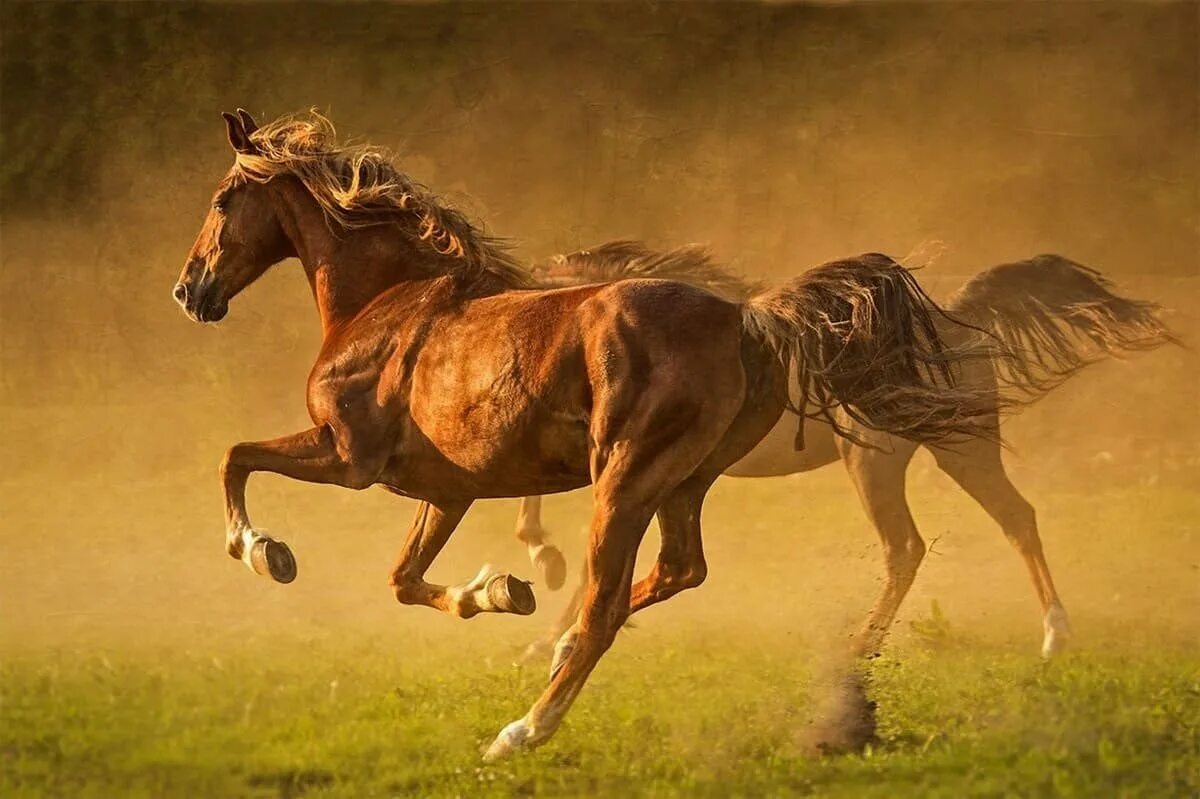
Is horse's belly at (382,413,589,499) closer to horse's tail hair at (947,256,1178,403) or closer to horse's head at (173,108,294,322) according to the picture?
horse's head at (173,108,294,322)

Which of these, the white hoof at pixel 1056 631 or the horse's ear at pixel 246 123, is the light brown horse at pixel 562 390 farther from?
the white hoof at pixel 1056 631

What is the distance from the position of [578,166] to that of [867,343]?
5.77 m

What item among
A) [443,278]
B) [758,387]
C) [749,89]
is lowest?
[758,387]

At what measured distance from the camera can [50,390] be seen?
1166 cm

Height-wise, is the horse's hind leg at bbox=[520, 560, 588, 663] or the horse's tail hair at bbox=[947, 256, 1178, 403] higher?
the horse's tail hair at bbox=[947, 256, 1178, 403]

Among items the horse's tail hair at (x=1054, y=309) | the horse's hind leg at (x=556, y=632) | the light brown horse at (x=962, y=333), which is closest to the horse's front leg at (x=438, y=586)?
the light brown horse at (x=962, y=333)

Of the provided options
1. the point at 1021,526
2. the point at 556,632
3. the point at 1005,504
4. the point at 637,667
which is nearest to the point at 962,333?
the point at 1005,504

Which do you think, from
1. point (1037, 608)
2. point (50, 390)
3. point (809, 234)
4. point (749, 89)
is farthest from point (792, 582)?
point (50, 390)

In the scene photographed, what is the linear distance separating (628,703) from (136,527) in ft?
16.5

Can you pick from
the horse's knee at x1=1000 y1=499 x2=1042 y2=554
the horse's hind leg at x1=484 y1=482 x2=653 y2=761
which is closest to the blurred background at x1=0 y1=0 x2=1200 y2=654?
the horse's knee at x1=1000 y1=499 x2=1042 y2=554

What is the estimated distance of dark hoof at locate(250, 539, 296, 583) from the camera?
5.95m

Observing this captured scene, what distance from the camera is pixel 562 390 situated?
19.4 ft

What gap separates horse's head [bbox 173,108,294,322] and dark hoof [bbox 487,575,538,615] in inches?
61.7

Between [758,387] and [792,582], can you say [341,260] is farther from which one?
[792,582]
